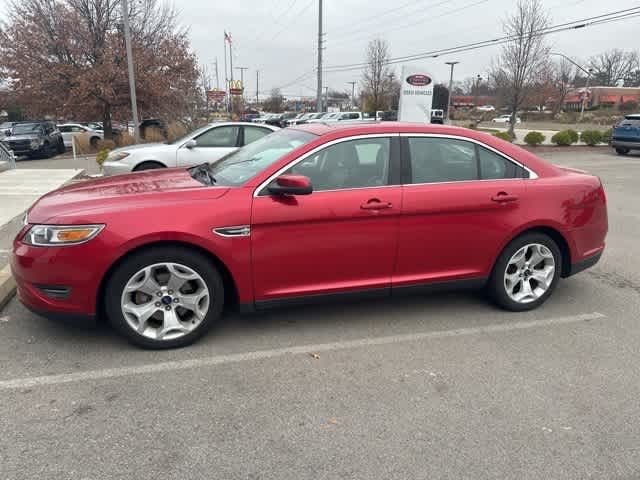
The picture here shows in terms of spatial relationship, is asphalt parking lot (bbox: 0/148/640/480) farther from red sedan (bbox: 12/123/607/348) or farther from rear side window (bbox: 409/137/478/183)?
rear side window (bbox: 409/137/478/183)

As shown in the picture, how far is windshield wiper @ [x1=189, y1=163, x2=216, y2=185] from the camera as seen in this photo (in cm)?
379

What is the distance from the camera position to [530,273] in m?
4.21

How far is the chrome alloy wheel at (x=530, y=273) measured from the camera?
4141 mm

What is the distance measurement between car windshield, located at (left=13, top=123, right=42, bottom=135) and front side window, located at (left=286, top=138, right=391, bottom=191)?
773 inches

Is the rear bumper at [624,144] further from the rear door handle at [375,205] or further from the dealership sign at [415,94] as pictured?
the rear door handle at [375,205]

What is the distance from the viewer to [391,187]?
3.67 metres

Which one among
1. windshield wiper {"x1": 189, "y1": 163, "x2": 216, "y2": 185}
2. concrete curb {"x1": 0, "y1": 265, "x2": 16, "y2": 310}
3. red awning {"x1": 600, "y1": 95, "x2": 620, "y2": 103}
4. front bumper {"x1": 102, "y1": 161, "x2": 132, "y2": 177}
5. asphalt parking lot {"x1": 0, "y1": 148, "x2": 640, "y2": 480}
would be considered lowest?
asphalt parking lot {"x1": 0, "y1": 148, "x2": 640, "y2": 480}

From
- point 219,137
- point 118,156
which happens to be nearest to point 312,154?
point 219,137

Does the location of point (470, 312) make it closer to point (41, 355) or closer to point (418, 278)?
point (418, 278)

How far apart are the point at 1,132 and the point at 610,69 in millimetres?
98824

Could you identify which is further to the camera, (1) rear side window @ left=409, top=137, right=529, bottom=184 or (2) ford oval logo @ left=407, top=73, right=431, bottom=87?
(2) ford oval logo @ left=407, top=73, right=431, bottom=87

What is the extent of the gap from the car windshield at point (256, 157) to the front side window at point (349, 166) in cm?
20

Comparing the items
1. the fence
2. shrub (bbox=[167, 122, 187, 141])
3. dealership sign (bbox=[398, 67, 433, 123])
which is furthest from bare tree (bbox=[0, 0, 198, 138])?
dealership sign (bbox=[398, 67, 433, 123])

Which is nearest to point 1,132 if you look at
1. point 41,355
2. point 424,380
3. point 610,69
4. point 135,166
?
point 135,166
